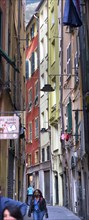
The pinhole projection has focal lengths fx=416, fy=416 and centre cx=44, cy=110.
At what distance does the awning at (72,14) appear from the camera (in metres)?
14.4

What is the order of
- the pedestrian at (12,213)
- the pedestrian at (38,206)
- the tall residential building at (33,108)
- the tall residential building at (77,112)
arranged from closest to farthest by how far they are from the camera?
the pedestrian at (12,213), the pedestrian at (38,206), the tall residential building at (77,112), the tall residential building at (33,108)

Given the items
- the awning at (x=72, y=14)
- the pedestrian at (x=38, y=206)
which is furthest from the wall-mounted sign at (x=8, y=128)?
the awning at (x=72, y=14)

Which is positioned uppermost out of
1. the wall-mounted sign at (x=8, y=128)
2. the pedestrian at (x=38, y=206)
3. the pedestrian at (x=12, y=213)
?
the wall-mounted sign at (x=8, y=128)

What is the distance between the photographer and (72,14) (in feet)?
47.5

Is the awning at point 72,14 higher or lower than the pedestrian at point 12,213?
higher

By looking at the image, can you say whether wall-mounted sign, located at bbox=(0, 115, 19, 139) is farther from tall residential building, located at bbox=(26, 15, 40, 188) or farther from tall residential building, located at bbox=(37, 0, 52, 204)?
tall residential building, located at bbox=(26, 15, 40, 188)

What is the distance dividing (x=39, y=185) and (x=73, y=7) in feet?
75.6

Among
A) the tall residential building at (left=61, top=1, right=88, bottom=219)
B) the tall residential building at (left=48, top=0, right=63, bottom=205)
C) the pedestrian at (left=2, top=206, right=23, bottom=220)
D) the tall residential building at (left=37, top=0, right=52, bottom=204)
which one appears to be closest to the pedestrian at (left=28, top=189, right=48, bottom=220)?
the tall residential building at (left=61, top=1, right=88, bottom=219)

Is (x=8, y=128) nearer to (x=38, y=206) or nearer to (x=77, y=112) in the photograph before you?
(x=38, y=206)

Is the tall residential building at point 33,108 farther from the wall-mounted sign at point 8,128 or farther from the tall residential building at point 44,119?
the wall-mounted sign at point 8,128

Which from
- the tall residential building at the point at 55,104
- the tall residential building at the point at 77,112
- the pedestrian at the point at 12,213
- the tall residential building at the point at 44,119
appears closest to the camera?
the pedestrian at the point at 12,213

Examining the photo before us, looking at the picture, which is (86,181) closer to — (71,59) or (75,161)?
(75,161)

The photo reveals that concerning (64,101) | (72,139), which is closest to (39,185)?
(64,101)

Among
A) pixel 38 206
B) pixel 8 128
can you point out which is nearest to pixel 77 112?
pixel 38 206
